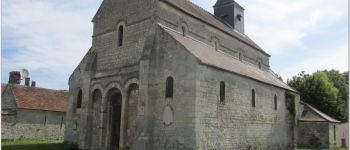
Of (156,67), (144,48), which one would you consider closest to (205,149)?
(156,67)

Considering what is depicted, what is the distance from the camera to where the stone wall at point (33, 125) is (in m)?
27.1

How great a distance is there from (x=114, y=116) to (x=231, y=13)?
648 inches

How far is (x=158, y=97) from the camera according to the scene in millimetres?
16625

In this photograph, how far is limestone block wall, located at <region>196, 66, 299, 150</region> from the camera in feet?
51.3

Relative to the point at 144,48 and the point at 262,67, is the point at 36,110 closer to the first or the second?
the point at 144,48

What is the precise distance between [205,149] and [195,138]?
862mm

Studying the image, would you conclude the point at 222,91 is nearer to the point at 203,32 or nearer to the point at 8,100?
the point at 203,32

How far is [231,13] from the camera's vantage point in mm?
30812

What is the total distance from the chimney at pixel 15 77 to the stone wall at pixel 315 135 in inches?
970

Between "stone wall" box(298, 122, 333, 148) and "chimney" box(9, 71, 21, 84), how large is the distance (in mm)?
24648

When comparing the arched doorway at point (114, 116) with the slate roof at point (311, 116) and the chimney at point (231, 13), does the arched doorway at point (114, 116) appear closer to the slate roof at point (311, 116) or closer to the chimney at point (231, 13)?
the chimney at point (231, 13)

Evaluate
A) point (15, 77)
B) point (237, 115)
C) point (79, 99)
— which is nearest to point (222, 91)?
point (237, 115)

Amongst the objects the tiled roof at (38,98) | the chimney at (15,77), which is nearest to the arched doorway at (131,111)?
the tiled roof at (38,98)

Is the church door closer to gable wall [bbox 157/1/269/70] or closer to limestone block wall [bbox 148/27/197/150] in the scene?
limestone block wall [bbox 148/27/197/150]
